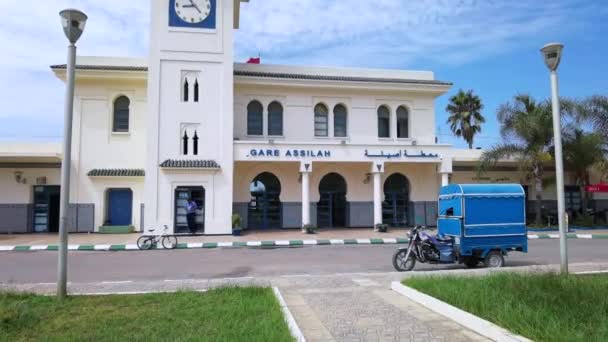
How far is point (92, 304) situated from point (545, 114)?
79.1 ft

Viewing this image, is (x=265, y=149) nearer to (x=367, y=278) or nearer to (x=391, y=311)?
(x=367, y=278)

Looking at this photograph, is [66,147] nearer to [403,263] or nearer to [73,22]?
[73,22]

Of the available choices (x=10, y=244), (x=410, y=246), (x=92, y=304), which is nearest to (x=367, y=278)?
(x=410, y=246)

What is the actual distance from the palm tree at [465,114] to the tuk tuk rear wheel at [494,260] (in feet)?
113

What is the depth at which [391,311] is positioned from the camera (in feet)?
21.9

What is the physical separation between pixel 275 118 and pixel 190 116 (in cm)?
507

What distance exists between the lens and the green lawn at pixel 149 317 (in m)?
5.27

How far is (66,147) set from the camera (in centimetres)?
798

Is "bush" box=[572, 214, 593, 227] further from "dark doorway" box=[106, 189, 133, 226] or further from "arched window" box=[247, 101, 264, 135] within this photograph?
"dark doorway" box=[106, 189, 133, 226]

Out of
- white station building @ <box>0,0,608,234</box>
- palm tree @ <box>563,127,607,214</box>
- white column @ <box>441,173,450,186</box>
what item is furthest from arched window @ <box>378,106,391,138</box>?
palm tree @ <box>563,127,607,214</box>

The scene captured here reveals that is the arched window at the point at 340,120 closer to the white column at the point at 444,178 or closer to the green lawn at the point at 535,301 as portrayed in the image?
the white column at the point at 444,178

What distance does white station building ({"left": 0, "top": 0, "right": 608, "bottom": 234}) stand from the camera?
21.9 meters

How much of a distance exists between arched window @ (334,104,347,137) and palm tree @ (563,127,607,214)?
12.4 meters

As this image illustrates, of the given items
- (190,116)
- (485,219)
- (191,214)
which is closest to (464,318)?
(485,219)
